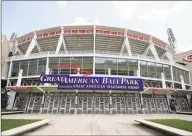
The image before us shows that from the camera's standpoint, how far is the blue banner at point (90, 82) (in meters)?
20.2

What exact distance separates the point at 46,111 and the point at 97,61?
11.4m

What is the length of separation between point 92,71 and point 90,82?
5.71 metres

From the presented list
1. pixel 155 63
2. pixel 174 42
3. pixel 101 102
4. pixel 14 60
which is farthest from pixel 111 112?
pixel 174 42

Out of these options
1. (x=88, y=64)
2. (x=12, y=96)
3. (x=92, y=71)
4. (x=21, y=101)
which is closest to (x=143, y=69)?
(x=92, y=71)

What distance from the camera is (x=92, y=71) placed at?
26.3m

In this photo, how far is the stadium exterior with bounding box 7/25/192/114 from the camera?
24.4 metres

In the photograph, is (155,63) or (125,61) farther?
(155,63)

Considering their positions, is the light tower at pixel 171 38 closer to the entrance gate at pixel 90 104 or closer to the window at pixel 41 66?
the entrance gate at pixel 90 104

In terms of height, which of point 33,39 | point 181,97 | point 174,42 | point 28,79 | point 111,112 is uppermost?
point 174,42

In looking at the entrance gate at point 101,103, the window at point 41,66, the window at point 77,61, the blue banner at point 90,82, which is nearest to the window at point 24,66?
the window at point 41,66

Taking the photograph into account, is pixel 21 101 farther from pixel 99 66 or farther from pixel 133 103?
pixel 133 103

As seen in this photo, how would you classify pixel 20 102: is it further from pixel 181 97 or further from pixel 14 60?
pixel 181 97

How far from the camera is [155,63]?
29641 millimetres

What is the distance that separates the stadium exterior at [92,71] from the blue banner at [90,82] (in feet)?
2.07
